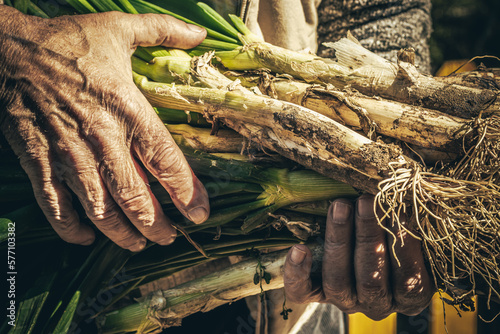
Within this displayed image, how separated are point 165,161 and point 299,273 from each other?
622 mm

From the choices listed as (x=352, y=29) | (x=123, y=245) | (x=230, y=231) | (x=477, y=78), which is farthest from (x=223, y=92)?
(x=352, y=29)

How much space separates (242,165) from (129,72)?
545 mm

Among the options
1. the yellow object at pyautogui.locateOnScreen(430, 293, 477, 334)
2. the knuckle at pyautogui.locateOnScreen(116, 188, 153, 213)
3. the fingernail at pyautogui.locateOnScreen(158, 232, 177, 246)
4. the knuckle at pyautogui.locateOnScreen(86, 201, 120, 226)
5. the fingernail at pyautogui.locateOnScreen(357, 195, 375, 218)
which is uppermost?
the fingernail at pyautogui.locateOnScreen(357, 195, 375, 218)

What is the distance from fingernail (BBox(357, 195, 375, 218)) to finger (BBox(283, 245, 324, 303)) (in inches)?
9.7

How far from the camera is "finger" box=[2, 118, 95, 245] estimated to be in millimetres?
1126

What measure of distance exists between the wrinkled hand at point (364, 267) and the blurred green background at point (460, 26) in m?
4.60

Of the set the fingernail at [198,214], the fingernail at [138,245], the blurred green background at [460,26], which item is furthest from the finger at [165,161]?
the blurred green background at [460,26]

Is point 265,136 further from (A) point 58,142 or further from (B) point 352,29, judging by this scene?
(B) point 352,29

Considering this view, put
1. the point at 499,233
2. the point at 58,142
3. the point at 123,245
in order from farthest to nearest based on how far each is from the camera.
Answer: the point at 123,245, the point at 58,142, the point at 499,233

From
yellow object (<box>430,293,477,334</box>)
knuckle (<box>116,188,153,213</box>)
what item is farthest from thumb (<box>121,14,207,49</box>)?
yellow object (<box>430,293,477,334</box>)

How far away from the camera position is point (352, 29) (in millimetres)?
2035

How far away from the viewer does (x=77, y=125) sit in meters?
1.14

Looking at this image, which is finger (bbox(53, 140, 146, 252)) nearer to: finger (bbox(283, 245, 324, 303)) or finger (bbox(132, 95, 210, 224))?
finger (bbox(132, 95, 210, 224))

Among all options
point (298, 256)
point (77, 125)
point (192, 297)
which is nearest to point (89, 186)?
point (77, 125)
